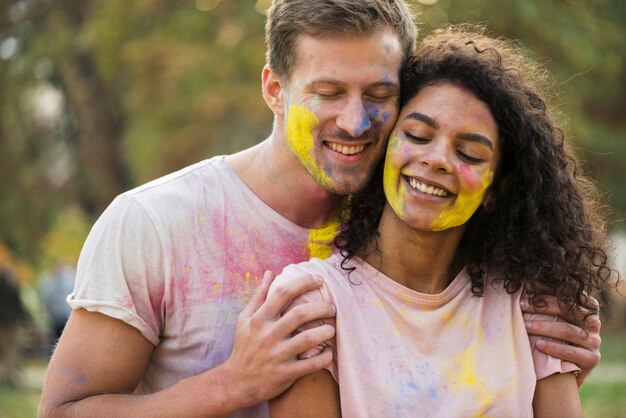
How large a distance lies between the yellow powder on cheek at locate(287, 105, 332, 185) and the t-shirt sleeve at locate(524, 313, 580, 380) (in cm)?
85

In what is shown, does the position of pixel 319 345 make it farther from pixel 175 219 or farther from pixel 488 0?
pixel 488 0

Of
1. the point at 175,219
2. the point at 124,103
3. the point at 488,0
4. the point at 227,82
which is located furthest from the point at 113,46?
the point at 175,219

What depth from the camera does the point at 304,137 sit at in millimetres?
3428

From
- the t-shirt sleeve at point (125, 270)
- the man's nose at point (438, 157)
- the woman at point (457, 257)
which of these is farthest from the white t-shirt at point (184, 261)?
the man's nose at point (438, 157)

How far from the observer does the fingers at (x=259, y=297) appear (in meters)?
3.05

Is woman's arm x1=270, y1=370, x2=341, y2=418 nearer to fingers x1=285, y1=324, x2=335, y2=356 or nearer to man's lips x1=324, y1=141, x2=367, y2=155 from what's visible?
fingers x1=285, y1=324, x2=335, y2=356

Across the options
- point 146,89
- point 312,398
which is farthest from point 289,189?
point 146,89

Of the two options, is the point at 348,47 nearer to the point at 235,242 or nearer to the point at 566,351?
the point at 235,242

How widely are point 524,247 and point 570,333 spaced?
321mm

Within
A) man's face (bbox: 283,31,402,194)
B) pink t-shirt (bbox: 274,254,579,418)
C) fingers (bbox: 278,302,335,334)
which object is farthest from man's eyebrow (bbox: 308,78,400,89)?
fingers (bbox: 278,302,335,334)

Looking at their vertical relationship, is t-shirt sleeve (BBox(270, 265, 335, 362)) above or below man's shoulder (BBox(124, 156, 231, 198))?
below

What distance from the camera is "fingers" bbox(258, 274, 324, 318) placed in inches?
115

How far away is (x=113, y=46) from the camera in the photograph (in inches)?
484

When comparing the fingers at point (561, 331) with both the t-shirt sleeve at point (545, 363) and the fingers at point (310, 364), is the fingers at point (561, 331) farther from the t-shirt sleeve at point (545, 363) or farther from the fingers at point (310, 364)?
the fingers at point (310, 364)
